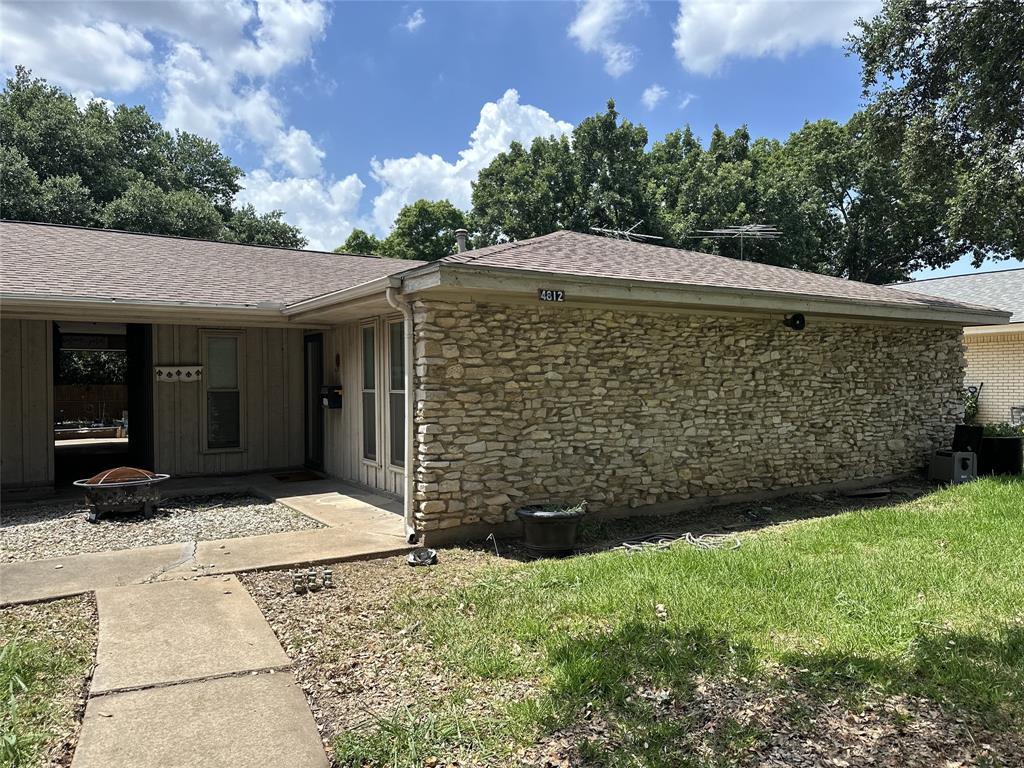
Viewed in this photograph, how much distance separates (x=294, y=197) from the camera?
26703 mm

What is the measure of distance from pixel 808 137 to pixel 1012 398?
17.6 m

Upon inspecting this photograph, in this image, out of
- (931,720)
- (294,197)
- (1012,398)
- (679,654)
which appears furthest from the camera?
(294,197)

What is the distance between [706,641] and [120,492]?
6346 millimetres

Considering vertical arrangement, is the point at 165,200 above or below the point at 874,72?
above

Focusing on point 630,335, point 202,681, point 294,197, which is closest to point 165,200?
point 294,197

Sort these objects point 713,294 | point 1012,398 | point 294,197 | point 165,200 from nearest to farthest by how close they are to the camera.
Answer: point 713,294 < point 1012,398 < point 165,200 < point 294,197

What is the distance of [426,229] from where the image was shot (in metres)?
36.3

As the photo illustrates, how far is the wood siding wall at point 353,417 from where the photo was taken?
26.6 ft

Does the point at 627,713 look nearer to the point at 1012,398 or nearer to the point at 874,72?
the point at 874,72

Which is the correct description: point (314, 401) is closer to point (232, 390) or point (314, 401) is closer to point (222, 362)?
point (232, 390)

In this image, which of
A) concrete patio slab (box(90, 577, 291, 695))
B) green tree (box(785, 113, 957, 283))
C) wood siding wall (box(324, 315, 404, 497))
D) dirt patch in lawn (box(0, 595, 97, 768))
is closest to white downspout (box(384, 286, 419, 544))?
wood siding wall (box(324, 315, 404, 497))

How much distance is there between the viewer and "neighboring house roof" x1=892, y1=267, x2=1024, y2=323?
1571 cm

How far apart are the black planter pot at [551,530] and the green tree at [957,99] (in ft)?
26.8

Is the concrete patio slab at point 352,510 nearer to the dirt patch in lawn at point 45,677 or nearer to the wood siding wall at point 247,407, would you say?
the wood siding wall at point 247,407
